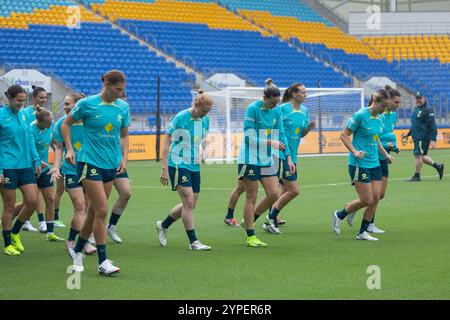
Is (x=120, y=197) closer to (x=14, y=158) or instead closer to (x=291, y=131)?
(x=14, y=158)

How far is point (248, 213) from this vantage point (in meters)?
11.7

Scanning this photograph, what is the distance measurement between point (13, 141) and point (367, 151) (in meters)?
4.91

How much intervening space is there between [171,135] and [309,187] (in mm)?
9940

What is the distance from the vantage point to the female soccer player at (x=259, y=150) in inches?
458

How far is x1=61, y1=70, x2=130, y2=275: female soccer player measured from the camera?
9.27m

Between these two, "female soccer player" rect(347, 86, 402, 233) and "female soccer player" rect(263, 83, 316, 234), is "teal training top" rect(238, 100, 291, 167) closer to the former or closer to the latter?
"female soccer player" rect(263, 83, 316, 234)

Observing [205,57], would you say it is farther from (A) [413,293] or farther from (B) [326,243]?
(A) [413,293]

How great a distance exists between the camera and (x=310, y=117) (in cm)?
3719

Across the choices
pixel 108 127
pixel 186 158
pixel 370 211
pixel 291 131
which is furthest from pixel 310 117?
pixel 108 127

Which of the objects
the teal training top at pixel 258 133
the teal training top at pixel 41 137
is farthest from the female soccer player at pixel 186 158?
the teal training top at pixel 41 137

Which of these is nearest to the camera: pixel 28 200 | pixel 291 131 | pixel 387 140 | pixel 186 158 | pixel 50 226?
pixel 28 200

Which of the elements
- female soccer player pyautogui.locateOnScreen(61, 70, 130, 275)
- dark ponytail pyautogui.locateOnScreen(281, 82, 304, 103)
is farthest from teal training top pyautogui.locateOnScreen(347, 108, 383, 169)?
female soccer player pyautogui.locateOnScreen(61, 70, 130, 275)

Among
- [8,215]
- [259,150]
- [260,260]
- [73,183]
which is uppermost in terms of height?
[259,150]

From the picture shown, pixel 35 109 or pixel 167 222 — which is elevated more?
pixel 35 109
